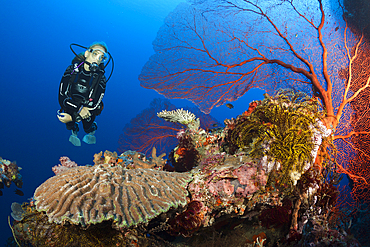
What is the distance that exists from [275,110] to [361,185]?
4144 mm

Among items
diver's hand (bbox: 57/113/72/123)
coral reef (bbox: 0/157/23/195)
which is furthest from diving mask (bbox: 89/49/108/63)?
coral reef (bbox: 0/157/23/195)

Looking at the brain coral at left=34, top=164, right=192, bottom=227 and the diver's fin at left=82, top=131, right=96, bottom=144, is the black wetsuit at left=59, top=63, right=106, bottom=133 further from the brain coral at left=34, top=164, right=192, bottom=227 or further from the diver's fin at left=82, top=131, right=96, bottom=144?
the brain coral at left=34, top=164, right=192, bottom=227

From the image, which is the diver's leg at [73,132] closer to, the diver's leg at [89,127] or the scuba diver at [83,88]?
the scuba diver at [83,88]

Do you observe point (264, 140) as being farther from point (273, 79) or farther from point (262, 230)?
point (273, 79)

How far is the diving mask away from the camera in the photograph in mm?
5156

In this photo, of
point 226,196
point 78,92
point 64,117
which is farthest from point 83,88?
point 226,196

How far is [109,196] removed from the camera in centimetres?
213

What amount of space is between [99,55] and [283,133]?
15.5 ft

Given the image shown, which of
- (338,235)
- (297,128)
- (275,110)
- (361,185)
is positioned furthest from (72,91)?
Answer: (361,185)

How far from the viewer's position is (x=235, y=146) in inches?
139

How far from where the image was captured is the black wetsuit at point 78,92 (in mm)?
4777

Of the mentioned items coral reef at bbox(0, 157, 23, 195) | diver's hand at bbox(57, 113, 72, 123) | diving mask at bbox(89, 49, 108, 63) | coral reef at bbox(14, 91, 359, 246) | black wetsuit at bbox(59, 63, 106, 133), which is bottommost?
coral reef at bbox(14, 91, 359, 246)

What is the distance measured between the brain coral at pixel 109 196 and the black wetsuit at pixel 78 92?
295cm

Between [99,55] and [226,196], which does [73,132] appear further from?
[226,196]
